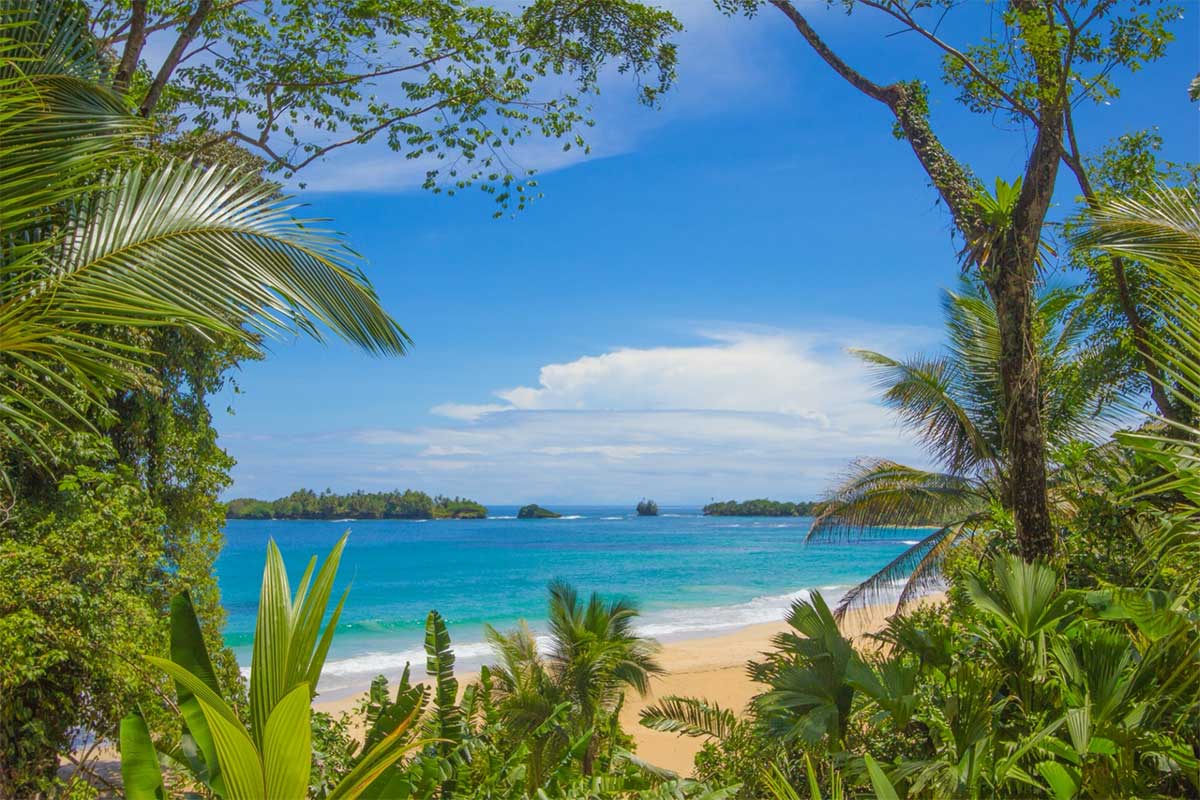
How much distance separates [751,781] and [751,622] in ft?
86.7

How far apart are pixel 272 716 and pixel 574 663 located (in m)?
11.9

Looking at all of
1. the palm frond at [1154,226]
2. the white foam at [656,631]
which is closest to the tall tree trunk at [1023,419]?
the palm frond at [1154,226]

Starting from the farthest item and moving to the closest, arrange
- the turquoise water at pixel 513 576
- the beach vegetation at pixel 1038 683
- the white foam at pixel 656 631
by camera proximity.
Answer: the turquoise water at pixel 513 576
the white foam at pixel 656 631
the beach vegetation at pixel 1038 683

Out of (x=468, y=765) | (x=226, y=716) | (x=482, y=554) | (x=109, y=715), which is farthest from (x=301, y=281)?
(x=482, y=554)

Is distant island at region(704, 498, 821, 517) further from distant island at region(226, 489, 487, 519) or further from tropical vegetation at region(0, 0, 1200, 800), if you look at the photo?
tropical vegetation at region(0, 0, 1200, 800)

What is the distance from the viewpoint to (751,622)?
32.4 meters

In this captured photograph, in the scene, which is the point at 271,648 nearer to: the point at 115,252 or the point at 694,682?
the point at 115,252

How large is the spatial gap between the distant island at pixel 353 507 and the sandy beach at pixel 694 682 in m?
69.7

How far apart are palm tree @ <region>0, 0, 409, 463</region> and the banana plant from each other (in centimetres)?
88

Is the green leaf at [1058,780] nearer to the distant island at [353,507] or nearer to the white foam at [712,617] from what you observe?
the white foam at [712,617]

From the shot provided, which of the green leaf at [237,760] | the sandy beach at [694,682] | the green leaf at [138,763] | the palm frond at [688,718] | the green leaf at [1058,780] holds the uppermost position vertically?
the green leaf at [237,760]

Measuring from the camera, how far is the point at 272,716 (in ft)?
5.24

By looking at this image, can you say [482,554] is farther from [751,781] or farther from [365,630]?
[751,781]

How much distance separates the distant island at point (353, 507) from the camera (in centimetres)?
9488
